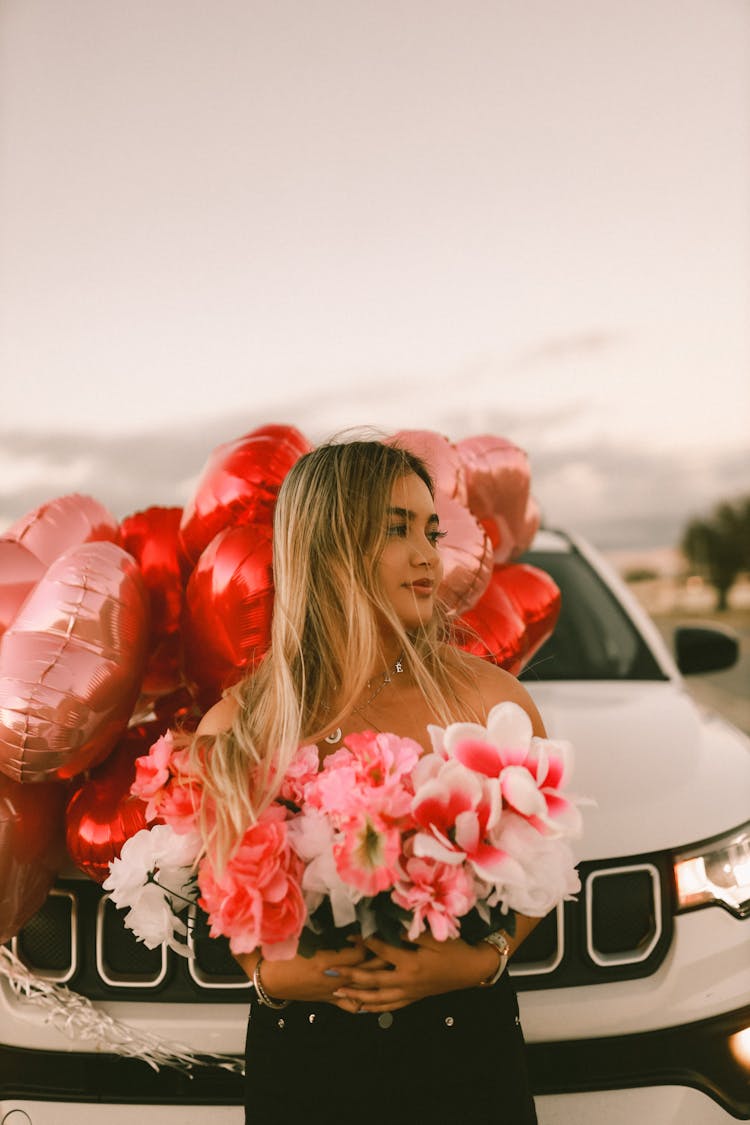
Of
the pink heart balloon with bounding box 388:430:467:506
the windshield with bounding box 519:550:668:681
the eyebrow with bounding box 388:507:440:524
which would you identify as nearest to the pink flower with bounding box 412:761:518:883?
→ the eyebrow with bounding box 388:507:440:524

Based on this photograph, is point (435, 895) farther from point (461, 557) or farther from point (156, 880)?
point (461, 557)

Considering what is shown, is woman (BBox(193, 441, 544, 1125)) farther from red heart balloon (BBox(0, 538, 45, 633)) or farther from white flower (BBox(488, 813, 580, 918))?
red heart balloon (BBox(0, 538, 45, 633))

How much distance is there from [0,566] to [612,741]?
142 centimetres

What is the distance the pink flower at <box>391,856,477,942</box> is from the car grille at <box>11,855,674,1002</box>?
818mm

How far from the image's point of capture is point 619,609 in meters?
3.31

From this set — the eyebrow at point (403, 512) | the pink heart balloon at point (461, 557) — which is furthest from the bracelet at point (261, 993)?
the pink heart balloon at point (461, 557)

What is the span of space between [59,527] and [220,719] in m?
0.67

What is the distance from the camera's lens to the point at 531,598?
236 cm

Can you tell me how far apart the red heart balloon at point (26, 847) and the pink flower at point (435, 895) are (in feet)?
2.87

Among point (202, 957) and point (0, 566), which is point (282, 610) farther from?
point (202, 957)

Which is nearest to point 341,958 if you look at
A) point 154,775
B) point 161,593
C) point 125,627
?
point 154,775

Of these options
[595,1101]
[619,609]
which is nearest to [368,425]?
[595,1101]

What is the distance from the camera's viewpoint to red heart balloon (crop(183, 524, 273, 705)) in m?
1.78

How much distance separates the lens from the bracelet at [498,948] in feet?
4.49
